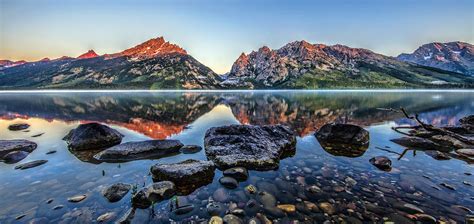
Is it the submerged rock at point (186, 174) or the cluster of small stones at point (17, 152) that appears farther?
the cluster of small stones at point (17, 152)

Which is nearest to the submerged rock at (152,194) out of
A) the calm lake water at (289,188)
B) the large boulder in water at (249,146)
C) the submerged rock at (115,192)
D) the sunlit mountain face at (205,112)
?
the calm lake water at (289,188)

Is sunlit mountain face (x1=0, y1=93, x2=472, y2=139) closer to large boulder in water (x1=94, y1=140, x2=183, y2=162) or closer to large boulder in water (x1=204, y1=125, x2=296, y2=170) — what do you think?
large boulder in water (x1=204, y1=125, x2=296, y2=170)

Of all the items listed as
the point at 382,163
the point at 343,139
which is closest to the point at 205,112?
the point at 343,139

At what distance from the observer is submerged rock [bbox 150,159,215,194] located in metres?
12.6

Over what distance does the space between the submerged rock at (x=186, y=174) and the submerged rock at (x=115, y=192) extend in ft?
6.09

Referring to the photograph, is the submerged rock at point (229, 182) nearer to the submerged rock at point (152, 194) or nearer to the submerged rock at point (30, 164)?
the submerged rock at point (152, 194)

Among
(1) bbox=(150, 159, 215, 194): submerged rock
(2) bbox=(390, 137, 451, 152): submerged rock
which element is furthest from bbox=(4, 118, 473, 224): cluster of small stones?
(2) bbox=(390, 137, 451, 152): submerged rock

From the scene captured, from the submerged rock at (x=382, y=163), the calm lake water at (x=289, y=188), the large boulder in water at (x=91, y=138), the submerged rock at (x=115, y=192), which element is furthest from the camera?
the large boulder in water at (x=91, y=138)

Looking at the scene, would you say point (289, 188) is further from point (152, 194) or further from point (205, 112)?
point (205, 112)

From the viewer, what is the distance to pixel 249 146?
17.7 metres

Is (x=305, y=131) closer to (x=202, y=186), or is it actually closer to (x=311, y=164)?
(x=311, y=164)

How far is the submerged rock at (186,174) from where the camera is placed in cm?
1263

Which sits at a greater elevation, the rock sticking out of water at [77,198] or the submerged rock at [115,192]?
the submerged rock at [115,192]

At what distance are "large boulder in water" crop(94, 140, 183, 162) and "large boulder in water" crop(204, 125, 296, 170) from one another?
3.03 metres
